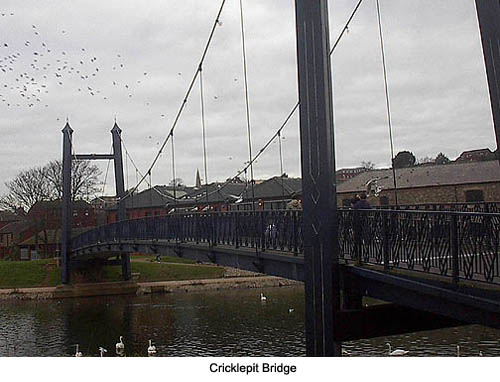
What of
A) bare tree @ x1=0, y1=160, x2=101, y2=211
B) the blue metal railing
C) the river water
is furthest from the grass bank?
the blue metal railing

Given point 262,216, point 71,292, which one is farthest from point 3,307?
point 262,216

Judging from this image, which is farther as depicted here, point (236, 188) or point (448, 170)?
point (236, 188)

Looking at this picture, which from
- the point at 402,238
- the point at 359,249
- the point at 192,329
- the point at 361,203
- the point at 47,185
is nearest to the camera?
the point at 402,238

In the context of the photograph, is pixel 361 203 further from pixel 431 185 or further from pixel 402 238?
pixel 431 185

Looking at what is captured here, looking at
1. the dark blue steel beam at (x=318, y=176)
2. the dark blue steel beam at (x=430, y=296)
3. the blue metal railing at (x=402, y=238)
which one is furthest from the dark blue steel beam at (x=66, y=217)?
the dark blue steel beam at (x=430, y=296)

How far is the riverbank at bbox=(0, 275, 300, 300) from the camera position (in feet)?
41.2

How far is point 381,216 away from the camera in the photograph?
455cm

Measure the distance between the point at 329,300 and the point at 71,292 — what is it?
10.9 m

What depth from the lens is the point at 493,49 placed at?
4016 mm

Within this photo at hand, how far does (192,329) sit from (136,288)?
17.9 ft

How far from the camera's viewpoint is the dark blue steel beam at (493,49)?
4.00 m

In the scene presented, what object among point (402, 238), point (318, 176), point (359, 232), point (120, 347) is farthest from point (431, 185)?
point (120, 347)

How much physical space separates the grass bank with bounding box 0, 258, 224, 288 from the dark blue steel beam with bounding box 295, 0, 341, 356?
8.44 meters
